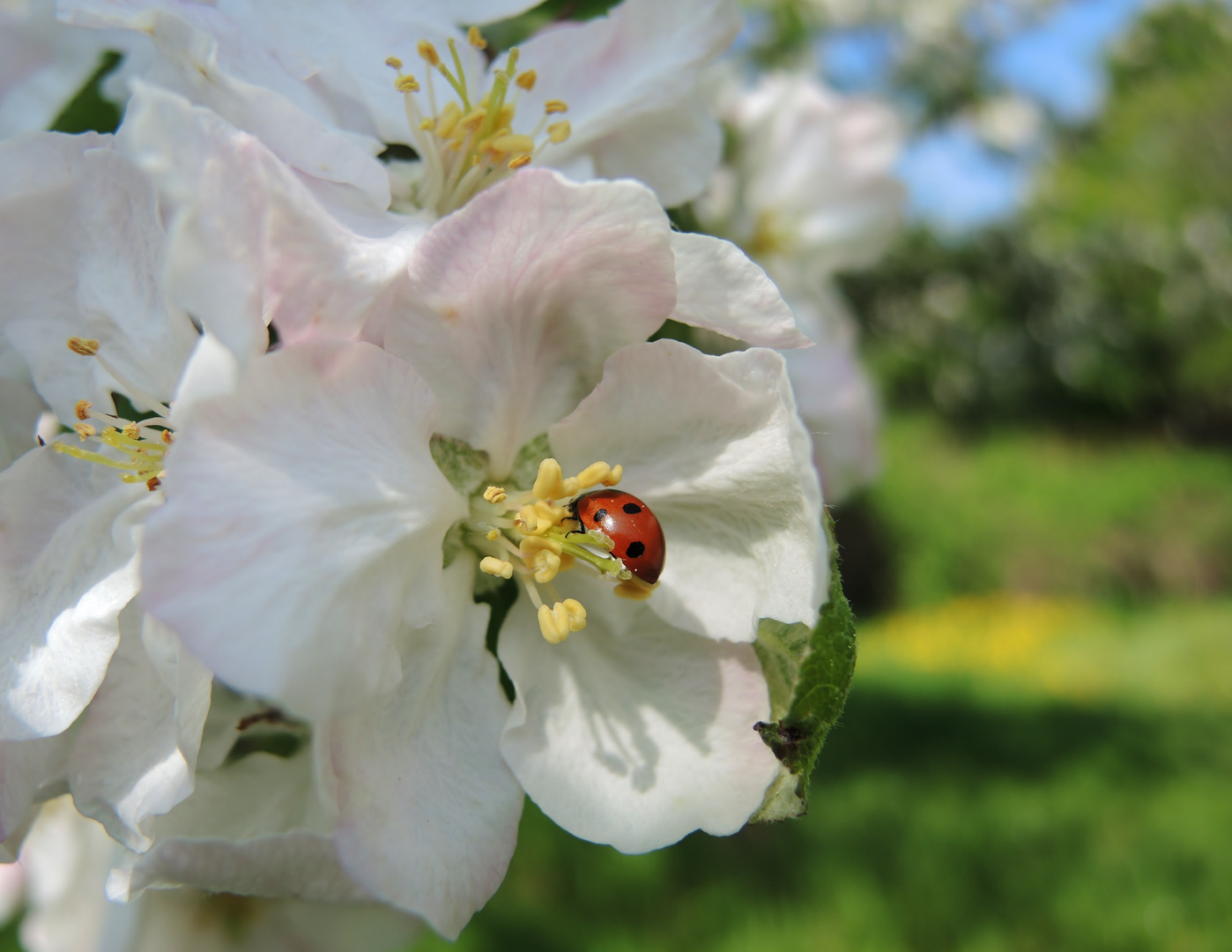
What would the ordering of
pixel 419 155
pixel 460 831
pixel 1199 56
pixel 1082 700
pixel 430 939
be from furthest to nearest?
1. pixel 1199 56
2. pixel 1082 700
3. pixel 430 939
4. pixel 419 155
5. pixel 460 831

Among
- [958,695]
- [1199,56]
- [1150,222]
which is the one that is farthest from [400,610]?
[1199,56]

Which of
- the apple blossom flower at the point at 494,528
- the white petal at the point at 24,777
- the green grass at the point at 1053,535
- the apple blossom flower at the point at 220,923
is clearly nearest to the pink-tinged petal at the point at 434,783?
the apple blossom flower at the point at 494,528

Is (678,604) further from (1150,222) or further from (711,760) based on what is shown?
(1150,222)

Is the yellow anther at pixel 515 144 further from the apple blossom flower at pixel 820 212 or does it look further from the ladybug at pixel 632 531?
the apple blossom flower at pixel 820 212

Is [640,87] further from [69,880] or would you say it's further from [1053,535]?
[1053,535]

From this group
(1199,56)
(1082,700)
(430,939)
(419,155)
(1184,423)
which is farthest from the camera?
(1199,56)

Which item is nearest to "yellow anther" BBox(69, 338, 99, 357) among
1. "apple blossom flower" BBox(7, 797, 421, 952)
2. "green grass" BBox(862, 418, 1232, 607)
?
"apple blossom flower" BBox(7, 797, 421, 952)

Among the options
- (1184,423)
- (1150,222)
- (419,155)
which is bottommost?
(1184,423)
